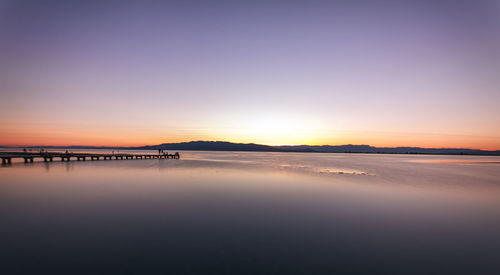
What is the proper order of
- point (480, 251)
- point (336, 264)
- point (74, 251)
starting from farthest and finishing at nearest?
1. point (480, 251)
2. point (74, 251)
3. point (336, 264)

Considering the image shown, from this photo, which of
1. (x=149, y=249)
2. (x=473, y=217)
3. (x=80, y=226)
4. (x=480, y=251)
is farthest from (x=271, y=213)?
(x=473, y=217)

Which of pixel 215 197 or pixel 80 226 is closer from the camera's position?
pixel 80 226

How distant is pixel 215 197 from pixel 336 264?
9357 millimetres

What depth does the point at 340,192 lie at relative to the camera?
53.1ft

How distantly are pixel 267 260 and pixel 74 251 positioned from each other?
18.8 ft

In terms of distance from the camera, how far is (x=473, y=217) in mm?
10727

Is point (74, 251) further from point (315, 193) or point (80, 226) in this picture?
point (315, 193)

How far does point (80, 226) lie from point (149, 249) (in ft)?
13.5

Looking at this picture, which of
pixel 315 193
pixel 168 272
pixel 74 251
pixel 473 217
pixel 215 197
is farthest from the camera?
pixel 315 193

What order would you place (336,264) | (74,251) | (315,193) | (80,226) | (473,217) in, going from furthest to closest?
(315,193) → (473,217) → (80,226) → (74,251) → (336,264)

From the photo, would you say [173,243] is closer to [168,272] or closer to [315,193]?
[168,272]

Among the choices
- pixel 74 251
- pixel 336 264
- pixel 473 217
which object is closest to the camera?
pixel 336 264

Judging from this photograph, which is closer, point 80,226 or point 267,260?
point 267,260

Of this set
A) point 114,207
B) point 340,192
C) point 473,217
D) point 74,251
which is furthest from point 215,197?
point 473,217
